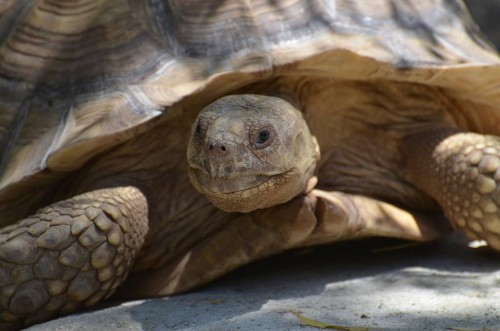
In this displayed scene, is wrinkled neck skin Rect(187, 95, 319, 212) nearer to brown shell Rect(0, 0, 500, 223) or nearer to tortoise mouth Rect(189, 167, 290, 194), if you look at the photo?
tortoise mouth Rect(189, 167, 290, 194)

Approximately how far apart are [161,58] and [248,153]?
814 millimetres

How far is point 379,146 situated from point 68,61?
59.1 inches

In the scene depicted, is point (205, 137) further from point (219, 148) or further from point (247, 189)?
point (247, 189)

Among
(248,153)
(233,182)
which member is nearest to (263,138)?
(248,153)

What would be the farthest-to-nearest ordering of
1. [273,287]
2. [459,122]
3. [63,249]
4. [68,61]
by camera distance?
1. [459,122]
2. [68,61]
3. [273,287]
4. [63,249]

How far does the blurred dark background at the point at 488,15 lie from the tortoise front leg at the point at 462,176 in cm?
254

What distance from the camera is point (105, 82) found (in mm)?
3578

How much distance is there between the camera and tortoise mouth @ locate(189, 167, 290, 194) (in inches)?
117

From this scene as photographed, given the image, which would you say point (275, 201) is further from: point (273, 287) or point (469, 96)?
point (469, 96)

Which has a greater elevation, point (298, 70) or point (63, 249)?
point (298, 70)

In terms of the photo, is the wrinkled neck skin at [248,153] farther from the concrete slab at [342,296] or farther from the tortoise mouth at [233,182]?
the concrete slab at [342,296]

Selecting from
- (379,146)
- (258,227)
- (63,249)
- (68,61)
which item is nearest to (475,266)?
(379,146)

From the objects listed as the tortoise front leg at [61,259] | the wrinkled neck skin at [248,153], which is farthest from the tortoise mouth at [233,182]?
the tortoise front leg at [61,259]

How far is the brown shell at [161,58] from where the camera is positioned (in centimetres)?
345
